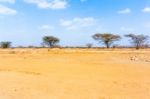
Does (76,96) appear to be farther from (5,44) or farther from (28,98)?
→ (5,44)

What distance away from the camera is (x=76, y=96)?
12.3 meters

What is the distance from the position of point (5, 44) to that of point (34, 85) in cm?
8620

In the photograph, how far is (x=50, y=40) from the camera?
101 metres

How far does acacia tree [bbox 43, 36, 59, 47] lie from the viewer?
100675 millimetres

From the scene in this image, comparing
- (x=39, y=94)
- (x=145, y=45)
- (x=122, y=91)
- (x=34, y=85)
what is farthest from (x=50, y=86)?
(x=145, y=45)

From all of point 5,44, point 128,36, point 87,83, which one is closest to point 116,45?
point 128,36

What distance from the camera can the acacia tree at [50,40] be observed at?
101 m

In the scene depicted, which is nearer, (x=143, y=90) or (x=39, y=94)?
(x=39, y=94)

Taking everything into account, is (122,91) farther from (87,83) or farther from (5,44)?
(5,44)

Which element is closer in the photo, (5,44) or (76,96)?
(76,96)

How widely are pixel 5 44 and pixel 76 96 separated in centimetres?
8908

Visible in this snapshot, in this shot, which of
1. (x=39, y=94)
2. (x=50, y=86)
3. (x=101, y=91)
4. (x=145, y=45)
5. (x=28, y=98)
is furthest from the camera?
(x=145, y=45)

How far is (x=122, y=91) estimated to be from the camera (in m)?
13.5

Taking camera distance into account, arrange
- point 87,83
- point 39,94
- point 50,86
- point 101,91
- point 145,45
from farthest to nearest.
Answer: point 145,45
point 87,83
point 50,86
point 101,91
point 39,94
